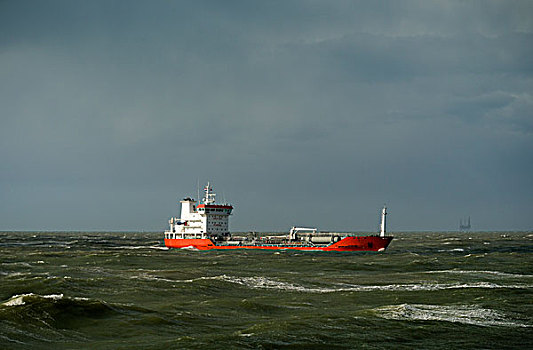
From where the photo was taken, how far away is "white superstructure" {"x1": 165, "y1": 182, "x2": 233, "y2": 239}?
337 feet

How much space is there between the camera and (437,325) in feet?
86.8

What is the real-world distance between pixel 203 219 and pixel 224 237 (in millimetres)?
5548

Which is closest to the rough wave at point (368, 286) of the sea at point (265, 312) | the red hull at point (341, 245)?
the sea at point (265, 312)

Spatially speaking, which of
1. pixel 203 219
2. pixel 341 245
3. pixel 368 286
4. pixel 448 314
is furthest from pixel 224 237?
pixel 448 314

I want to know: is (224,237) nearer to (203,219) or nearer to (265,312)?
(203,219)

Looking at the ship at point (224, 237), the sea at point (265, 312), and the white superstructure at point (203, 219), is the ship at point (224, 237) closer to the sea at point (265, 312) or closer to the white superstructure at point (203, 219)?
the white superstructure at point (203, 219)

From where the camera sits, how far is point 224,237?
104938mm

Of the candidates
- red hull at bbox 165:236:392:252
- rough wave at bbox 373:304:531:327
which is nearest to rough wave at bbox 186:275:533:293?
rough wave at bbox 373:304:531:327

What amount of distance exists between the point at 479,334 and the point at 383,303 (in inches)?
383

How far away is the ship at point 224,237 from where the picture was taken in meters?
92.8

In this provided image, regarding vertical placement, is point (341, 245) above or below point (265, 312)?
above

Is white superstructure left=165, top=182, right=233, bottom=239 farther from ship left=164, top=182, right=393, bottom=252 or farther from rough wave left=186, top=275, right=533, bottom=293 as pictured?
rough wave left=186, top=275, right=533, bottom=293

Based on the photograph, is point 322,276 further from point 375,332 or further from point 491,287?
point 375,332

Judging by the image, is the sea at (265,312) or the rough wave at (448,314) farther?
the rough wave at (448,314)
